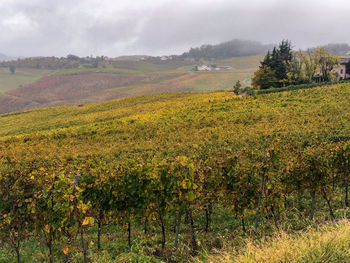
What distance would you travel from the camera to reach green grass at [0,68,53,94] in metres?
131

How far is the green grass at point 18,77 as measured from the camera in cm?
13075

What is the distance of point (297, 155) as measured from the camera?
8492 mm

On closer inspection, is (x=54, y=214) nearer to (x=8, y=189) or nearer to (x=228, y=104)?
(x=8, y=189)

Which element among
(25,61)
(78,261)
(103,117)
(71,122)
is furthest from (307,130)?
(25,61)

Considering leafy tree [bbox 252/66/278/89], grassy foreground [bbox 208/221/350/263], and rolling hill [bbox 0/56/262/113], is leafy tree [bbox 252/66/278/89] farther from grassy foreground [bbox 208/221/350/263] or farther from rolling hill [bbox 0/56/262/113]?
rolling hill [bbox 0/56/262/113]

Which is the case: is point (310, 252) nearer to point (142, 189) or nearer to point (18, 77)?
point (142, 189)

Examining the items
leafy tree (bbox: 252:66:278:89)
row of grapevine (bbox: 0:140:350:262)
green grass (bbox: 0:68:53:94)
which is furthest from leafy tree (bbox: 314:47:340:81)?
green grass (bbox: 0:68:53:94)

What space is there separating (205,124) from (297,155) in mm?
20345

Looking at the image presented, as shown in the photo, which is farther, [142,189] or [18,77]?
[18,77]

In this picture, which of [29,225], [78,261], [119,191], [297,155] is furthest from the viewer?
[297,155]

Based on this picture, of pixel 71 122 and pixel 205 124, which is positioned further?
pixel 71 122

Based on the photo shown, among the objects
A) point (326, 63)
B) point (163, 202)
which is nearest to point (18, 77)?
point (326, 63)

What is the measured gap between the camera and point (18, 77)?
498ft

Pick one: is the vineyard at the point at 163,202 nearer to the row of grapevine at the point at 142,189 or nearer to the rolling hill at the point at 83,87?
the row of grapevine at the point at 142,189
